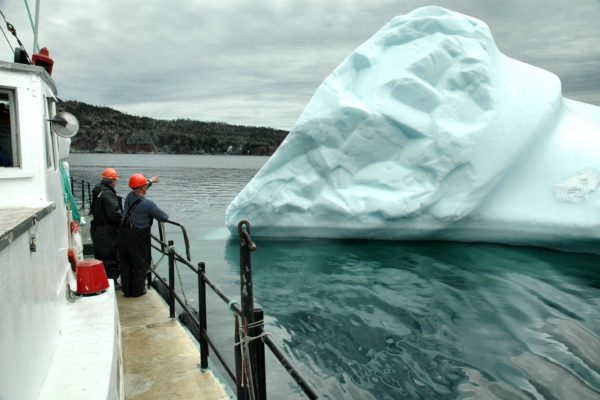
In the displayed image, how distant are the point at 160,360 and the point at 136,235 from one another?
2.03m

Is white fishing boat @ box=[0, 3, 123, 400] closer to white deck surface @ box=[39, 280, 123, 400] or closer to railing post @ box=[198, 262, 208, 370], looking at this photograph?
white deck surface @ box=[39, 280, 123, 400]

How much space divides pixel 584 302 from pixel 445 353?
372 cm

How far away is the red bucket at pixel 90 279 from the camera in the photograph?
163 inches

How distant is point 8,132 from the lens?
348 centimetres

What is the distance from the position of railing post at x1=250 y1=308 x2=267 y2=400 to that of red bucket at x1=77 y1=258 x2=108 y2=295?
2.18 metres

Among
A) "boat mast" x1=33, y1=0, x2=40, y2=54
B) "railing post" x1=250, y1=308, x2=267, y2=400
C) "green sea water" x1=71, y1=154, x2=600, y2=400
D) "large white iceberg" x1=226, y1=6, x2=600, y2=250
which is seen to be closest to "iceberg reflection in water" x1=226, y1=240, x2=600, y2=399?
"green sea water" x1=71, y1=154, x2=600, y2=400

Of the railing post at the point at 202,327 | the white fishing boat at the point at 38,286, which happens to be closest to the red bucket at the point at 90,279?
the white fishing boat at the point at 38,286

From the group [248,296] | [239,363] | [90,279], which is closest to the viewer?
[248,296]

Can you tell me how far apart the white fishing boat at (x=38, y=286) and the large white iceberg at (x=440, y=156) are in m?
8.11

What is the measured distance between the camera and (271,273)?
32.8 ft

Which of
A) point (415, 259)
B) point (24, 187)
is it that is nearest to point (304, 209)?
point (415, 259)

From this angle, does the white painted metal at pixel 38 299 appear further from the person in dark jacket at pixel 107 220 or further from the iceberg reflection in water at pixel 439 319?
the iceberg reflection in water at pixel 439 319

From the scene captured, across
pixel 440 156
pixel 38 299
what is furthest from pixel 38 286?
pixel 440 156

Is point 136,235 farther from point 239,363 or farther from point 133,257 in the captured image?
point 239,363
